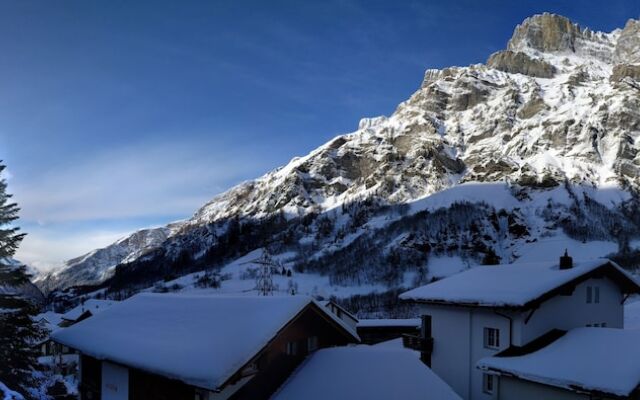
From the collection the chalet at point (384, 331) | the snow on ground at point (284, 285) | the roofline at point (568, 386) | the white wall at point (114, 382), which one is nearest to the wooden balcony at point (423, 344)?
the roofline at point (568, 386)

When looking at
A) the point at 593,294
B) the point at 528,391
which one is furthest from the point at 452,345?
the point at 593,294

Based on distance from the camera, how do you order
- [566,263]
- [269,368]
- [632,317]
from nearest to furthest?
[269,368]
[566,263]
[632,317]

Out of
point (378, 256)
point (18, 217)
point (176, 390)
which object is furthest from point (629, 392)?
point (378, 256)

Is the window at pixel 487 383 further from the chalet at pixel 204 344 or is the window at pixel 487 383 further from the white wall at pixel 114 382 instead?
the white wall at pixel 114 382

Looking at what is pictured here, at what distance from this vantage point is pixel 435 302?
25969mm

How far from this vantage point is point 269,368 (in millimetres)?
14648

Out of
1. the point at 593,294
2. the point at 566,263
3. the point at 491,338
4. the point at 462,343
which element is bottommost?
the point at 462,343

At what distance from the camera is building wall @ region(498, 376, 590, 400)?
18562 mm

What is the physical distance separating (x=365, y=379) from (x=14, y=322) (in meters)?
16.3

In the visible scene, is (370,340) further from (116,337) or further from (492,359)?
(116,337)

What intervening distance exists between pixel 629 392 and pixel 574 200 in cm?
19911

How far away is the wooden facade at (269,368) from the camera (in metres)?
13.9

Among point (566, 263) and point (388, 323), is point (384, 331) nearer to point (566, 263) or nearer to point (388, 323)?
point (388, 323)

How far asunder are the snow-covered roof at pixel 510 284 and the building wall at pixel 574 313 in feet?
2.91
